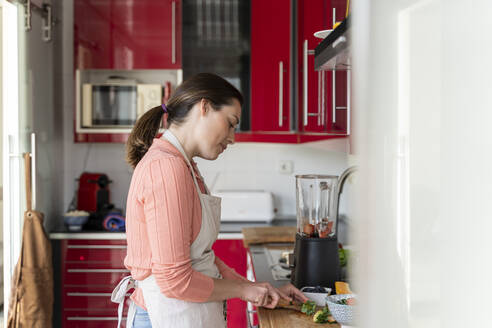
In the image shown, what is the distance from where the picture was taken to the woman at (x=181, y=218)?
53.1 inches

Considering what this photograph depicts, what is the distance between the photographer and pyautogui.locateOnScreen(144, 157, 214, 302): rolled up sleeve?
134 centimetres

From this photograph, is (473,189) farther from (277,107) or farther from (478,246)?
(277,107)

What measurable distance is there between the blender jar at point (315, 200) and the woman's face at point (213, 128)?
1.41ft

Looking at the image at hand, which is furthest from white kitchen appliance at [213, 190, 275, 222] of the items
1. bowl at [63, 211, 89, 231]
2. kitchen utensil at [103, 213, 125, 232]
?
bowl at [63, 211, 89, 231]

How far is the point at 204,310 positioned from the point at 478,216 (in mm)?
1273

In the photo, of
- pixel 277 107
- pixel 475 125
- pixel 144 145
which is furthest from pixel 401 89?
pixel 277 107

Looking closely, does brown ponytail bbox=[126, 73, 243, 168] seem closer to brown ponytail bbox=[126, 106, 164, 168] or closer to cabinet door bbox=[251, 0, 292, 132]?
brown ponytail bbox=[126, 106, 164, 168]

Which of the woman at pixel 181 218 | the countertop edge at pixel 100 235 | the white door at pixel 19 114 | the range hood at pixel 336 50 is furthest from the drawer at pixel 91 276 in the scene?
the range hood at pixel 336 50

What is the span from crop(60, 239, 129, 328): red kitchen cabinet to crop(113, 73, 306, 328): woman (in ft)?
5.57

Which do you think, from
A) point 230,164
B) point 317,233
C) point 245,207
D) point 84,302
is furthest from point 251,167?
point 317,233

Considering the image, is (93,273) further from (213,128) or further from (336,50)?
(336,50)

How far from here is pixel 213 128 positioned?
153 centimetres

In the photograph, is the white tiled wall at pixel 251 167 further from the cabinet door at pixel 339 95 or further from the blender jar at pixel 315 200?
the blender jar at pixel 315 200

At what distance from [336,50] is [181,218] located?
0.58 metres
